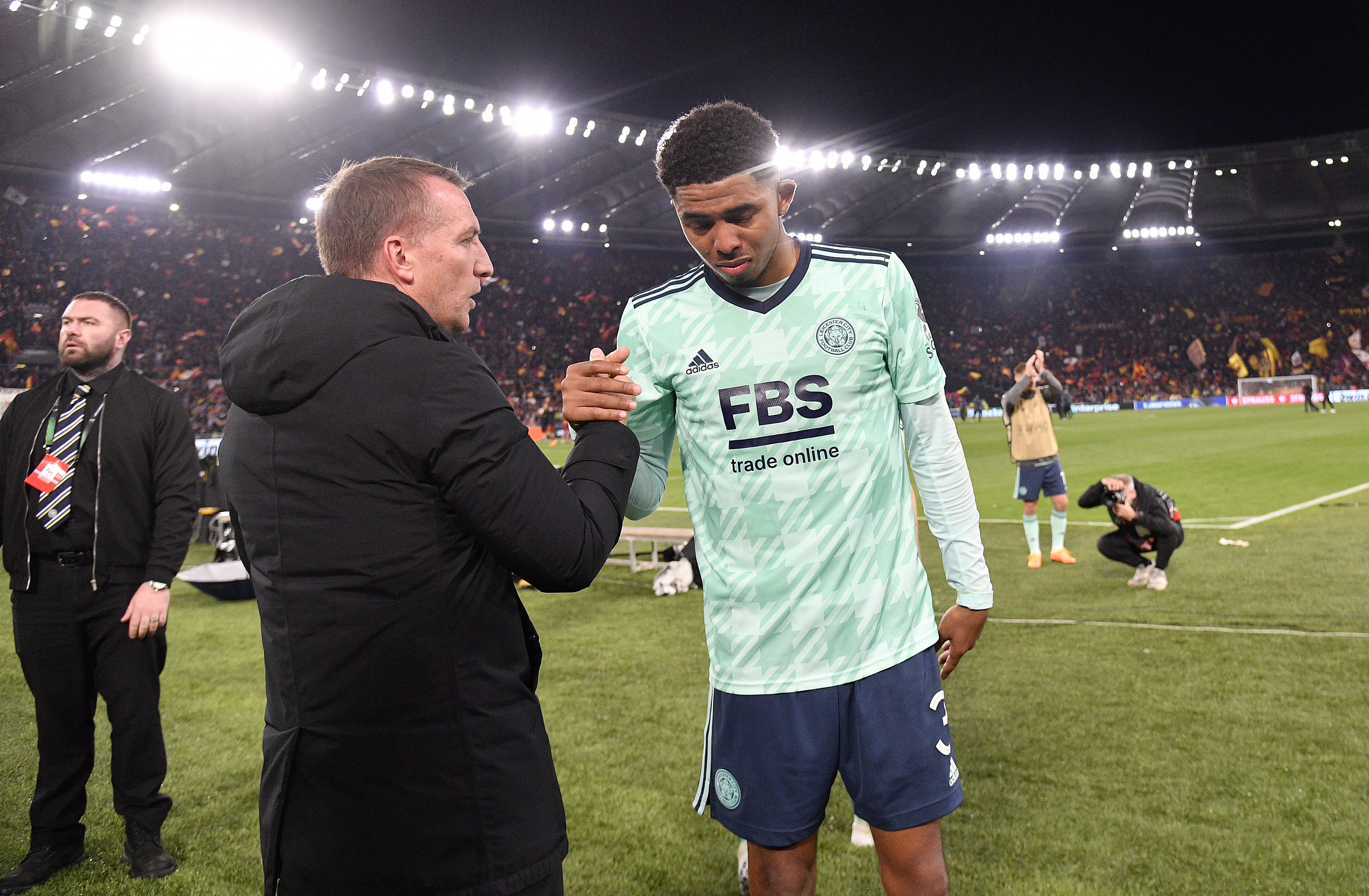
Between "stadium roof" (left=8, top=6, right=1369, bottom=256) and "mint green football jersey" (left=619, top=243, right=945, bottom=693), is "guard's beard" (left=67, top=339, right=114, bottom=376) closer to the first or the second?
"mint green football jersey" (left=619, top=243, right=945, bottom=693)

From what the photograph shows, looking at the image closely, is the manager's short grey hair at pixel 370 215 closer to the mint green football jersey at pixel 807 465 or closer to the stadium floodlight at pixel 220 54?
the mint green football jersey at pixel 807 465

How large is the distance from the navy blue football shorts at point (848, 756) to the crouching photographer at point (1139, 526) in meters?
6.55

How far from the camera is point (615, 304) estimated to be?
45.6m

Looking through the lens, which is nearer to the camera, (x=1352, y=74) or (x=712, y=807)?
(x=712, y=807)

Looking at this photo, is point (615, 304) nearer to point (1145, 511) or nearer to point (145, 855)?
point (1145, 511)

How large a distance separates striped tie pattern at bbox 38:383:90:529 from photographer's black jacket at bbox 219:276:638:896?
267cm

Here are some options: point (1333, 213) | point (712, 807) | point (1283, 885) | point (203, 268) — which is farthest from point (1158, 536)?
point (1333, 213)

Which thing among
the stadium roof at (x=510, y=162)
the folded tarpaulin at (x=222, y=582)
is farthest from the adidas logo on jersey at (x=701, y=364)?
the stadium roof at (x=510, y=162)

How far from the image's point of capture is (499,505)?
151 cm

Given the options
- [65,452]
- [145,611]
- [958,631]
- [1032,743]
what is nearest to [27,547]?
[65,452]

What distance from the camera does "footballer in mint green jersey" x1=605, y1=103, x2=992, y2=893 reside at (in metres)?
2.30

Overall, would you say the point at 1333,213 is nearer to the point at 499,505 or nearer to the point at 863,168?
the point at 863,168

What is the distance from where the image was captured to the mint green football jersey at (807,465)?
2.32 metres

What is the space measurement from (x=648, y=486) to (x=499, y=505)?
95 cm
